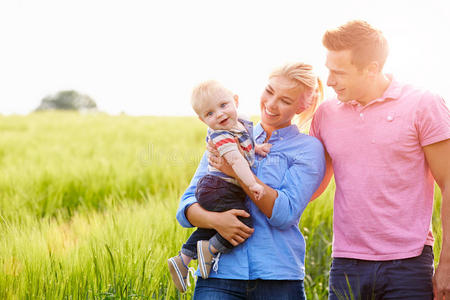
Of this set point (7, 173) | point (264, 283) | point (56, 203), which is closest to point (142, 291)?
point (264, 283)

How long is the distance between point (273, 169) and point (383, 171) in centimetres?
47

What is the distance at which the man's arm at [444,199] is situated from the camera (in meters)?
1.86

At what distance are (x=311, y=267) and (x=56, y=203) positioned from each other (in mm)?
2307

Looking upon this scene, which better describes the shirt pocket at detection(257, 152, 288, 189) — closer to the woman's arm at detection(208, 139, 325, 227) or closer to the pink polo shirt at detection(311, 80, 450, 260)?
the woman's arm at detection(208, 139, 325, 227)

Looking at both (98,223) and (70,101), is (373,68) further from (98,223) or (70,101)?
(70,101)

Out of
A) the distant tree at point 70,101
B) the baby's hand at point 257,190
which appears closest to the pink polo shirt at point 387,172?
the baby's hand at point 257,190

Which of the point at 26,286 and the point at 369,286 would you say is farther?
the point at 26,286

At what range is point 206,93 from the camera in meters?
1.78

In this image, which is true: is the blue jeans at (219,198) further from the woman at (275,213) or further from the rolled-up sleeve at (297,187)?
the rolled-up sleeve at (297,187)

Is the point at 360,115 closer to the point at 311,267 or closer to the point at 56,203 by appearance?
the point at 311,267

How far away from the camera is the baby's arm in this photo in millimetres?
1702

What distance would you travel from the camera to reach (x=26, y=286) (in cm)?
214

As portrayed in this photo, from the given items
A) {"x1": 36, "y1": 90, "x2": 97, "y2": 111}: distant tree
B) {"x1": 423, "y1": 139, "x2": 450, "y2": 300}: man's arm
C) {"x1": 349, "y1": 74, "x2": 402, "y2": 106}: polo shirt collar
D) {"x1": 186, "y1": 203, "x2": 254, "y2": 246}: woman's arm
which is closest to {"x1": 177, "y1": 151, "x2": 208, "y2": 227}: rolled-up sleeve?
{"x1": 186, "y1": 203, "x2": 254, "y2": 246}: woman's arm

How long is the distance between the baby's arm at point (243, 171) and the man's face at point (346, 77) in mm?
553
